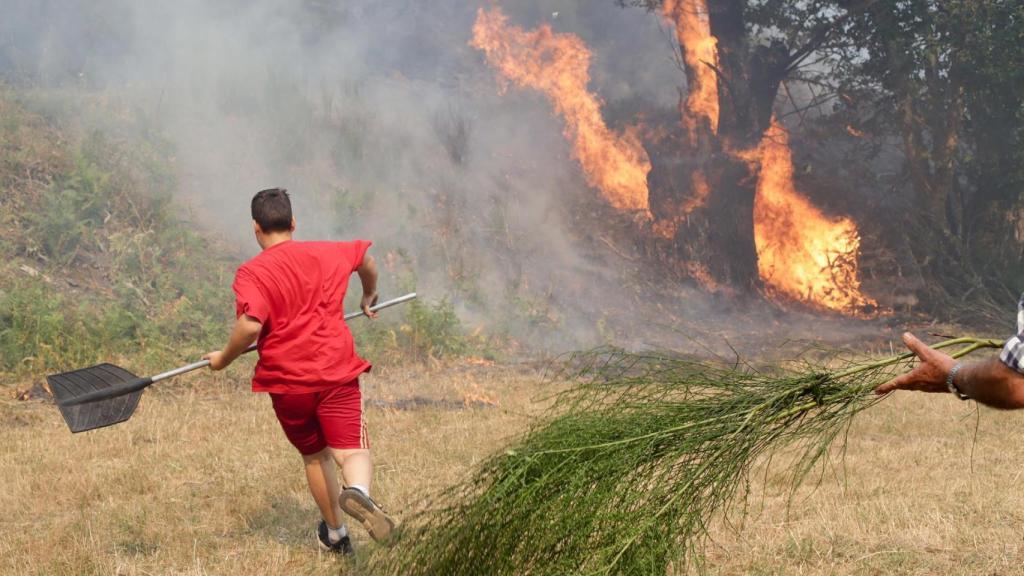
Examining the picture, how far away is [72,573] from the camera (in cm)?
444

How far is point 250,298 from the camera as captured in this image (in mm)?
4238

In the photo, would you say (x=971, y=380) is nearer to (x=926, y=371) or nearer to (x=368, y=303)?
(x=926, y=371)

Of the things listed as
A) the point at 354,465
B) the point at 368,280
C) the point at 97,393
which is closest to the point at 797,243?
the point at 368,280

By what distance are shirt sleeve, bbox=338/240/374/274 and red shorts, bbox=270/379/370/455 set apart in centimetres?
60

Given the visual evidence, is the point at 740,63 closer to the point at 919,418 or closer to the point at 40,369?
the point at 919,418

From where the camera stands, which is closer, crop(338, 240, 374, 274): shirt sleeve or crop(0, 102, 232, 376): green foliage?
crop(338, 240, 374, 274): shirt sleeve

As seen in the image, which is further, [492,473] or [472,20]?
[472,20]

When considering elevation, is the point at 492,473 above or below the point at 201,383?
above

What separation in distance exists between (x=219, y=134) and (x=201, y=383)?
656 cm

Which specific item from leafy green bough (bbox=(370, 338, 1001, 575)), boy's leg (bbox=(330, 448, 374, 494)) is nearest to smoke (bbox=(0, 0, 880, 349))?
boy's leg (bbox=(330, 448, 374, 494))

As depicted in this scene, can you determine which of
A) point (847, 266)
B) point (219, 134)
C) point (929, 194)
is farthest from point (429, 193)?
point (929, 194)

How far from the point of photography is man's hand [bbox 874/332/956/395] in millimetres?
2826

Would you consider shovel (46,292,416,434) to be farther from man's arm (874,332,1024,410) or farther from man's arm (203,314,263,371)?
man's arm (874,332,1024,410)

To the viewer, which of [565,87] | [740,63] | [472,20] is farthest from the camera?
[472,20]
